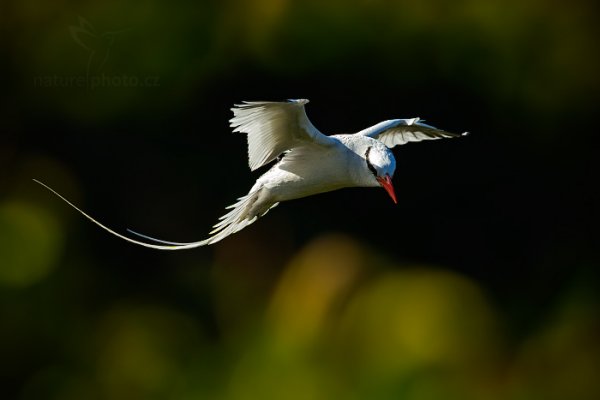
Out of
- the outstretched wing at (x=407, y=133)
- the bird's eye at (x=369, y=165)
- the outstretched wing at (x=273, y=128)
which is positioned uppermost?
the outstretched wing at (x=273, y=128)

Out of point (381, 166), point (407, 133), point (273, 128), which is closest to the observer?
point (381, 166)

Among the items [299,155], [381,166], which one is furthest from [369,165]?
[299,155]

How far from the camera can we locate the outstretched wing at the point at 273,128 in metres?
3.45

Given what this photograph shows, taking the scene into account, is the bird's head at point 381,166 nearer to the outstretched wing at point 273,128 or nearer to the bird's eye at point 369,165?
the bird's eye at point 369,165

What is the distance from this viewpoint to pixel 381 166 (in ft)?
11.2

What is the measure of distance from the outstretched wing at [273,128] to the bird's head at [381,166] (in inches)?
6.5

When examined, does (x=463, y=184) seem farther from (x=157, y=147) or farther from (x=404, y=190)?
(x=157, y=147)

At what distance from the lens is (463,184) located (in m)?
6.30

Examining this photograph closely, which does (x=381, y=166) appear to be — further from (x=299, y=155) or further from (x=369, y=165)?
(x=299, y=155)

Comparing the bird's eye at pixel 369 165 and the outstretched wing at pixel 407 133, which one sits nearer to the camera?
the bird's eye at pixel 369 165

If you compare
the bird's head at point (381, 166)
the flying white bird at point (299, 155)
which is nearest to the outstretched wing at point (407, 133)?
the flying white bird at point (299, 155)

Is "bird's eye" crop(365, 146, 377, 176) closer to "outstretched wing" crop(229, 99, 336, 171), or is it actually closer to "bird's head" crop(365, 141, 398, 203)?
"bird's head" crop(365, 141, 398, 203)

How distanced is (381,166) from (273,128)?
17.0 inches

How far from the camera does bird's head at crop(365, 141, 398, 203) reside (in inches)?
135
